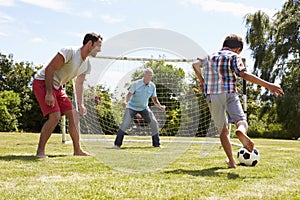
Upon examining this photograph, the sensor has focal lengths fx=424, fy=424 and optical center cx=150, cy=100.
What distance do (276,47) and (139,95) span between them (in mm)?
19217

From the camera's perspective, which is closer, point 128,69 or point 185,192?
point 185,192

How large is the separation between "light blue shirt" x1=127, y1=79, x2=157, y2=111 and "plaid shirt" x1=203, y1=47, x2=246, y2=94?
328cm

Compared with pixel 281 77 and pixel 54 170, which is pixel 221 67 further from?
pixel 281 77

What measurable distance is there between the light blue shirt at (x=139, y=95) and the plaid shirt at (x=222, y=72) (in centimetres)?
328

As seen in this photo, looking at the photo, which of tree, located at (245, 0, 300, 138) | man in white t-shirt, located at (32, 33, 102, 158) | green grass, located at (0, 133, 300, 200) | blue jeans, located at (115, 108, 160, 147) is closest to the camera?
green grass, located at (0, 133, 300, 200)

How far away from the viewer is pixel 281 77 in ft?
82.5

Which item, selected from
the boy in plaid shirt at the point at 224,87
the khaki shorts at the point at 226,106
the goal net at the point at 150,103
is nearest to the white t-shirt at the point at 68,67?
the goal net at the point at 150,103

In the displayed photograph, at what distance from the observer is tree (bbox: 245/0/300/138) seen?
24.8 m

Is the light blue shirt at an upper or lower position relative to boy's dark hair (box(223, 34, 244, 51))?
lower

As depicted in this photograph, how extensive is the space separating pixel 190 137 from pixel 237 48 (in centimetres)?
617

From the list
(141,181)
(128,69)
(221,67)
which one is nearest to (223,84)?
(221,67)

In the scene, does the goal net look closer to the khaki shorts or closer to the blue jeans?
the blue jeans

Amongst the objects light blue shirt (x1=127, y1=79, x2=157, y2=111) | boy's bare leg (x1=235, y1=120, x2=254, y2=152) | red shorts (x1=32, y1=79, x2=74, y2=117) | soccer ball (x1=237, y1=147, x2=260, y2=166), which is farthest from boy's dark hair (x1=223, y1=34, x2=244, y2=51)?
light blue shirt (x1=127, y1=79, x2=157, y2=111)

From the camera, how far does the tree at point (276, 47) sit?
2476 centimetres
